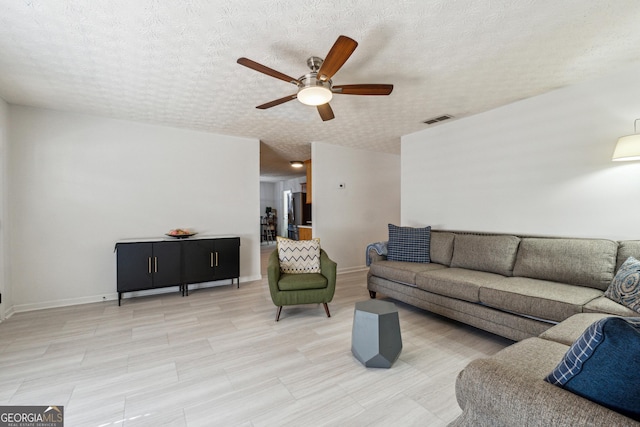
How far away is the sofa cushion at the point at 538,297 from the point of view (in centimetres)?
200

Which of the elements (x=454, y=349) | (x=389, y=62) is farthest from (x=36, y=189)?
(x=454, y=349)

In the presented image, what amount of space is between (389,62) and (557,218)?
8.21ft

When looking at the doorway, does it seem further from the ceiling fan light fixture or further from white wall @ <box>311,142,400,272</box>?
the ceiling fan light fixture

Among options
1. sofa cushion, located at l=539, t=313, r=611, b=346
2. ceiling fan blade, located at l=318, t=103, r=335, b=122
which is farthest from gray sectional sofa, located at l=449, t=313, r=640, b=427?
ceiling fan blade, located at l=318, t=103, r=335, b=122

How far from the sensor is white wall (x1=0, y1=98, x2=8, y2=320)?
9.78ft

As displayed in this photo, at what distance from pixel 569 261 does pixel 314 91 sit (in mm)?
2750

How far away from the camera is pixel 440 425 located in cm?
150

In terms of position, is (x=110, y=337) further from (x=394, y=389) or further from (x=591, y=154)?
(x=591, y=154)

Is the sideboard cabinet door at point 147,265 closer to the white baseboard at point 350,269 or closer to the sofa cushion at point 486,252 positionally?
the white baseboard at point 350,269

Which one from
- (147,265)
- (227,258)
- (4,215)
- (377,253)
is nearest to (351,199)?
(377,253)

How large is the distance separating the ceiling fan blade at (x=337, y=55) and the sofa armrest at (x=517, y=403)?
1.83 meters

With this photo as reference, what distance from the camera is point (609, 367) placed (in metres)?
0.76

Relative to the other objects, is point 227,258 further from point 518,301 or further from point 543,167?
point 543,167

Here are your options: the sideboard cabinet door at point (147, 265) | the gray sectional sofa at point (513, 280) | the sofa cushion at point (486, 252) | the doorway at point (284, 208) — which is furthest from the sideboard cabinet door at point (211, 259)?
the doorway at point (284, 208)
